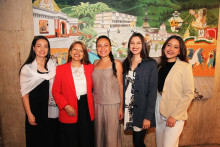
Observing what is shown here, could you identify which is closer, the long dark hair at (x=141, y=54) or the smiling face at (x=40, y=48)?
the long dark hair at (x=141, y=54)

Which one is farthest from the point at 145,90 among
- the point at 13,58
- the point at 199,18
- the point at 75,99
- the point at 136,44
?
the point at 13,58

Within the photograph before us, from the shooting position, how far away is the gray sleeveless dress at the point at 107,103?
75.0 inches

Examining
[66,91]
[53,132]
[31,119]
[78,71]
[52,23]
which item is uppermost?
[52,23]

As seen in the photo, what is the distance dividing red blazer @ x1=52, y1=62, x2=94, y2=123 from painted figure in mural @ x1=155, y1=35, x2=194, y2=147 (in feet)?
3.14

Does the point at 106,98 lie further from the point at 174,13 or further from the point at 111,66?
the point at 174,13

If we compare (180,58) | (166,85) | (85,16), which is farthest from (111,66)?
(85,16)

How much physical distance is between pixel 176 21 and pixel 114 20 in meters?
1.13

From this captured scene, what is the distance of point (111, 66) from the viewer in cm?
195

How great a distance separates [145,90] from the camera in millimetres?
1771

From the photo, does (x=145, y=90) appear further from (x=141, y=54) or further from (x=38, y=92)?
(x=38, y=92)

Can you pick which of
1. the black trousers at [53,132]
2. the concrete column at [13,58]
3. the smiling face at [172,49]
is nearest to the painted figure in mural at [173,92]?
the smiling face at [172,49]

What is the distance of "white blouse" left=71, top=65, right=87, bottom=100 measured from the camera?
6.21ft

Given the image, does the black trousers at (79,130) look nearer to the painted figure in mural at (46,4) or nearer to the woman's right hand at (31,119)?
the woman's right hand at (31,119)

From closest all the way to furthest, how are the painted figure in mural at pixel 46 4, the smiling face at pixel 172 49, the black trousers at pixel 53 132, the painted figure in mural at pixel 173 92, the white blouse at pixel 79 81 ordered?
the painted figure in mural at pixel 173 92, the smiling face at pixel 172 49, the white blouse at pixel 79 81, the black trousers at pixel 53 132, the painted figure in mural at pixel 46 4
